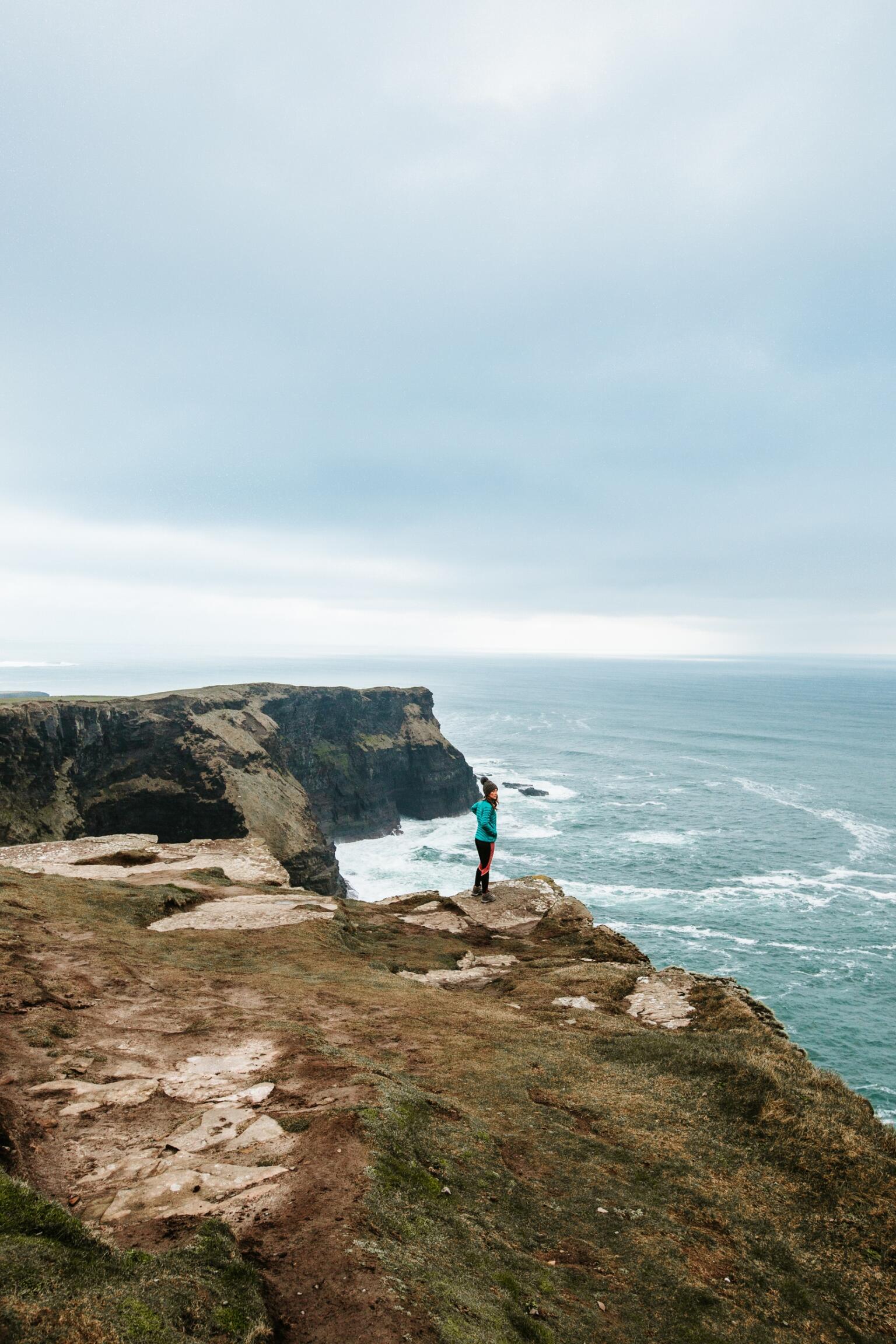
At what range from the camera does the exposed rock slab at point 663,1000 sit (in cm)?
1048

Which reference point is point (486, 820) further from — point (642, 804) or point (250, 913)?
point (642, 804)

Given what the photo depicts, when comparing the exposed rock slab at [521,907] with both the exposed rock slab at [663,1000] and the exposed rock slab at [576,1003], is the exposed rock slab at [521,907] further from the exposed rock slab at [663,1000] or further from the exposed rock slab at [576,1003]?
the exposed rock slab at [576,1003]

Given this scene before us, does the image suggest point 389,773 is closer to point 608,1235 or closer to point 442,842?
point 442,842

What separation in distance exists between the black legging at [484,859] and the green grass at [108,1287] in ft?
43.2

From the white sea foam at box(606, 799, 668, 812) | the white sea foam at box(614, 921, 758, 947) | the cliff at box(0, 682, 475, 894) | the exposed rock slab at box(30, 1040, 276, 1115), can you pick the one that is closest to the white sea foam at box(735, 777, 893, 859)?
the white sea foam at box(606, 799, 668, 812)

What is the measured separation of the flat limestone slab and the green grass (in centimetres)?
1436

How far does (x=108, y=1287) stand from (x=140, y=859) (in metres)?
17.8

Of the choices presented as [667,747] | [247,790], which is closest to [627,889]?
[247,790]

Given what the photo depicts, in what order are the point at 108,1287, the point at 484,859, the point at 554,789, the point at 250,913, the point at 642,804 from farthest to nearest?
the point at 554,789 → the point at 642,804 → the point at 484,859 → the point at 250,913 → the point at 108,1287

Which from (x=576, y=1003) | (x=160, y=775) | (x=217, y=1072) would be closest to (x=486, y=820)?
(x=576, y=1003)

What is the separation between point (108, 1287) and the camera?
3172 mm

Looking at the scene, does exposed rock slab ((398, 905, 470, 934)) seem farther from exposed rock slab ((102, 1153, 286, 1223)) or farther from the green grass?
the green grass

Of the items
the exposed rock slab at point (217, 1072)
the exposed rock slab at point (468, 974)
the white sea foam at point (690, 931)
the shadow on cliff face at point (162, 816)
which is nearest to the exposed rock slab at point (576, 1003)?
the exposed rock slab at point (468, 974)

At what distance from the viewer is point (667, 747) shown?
128 metres
